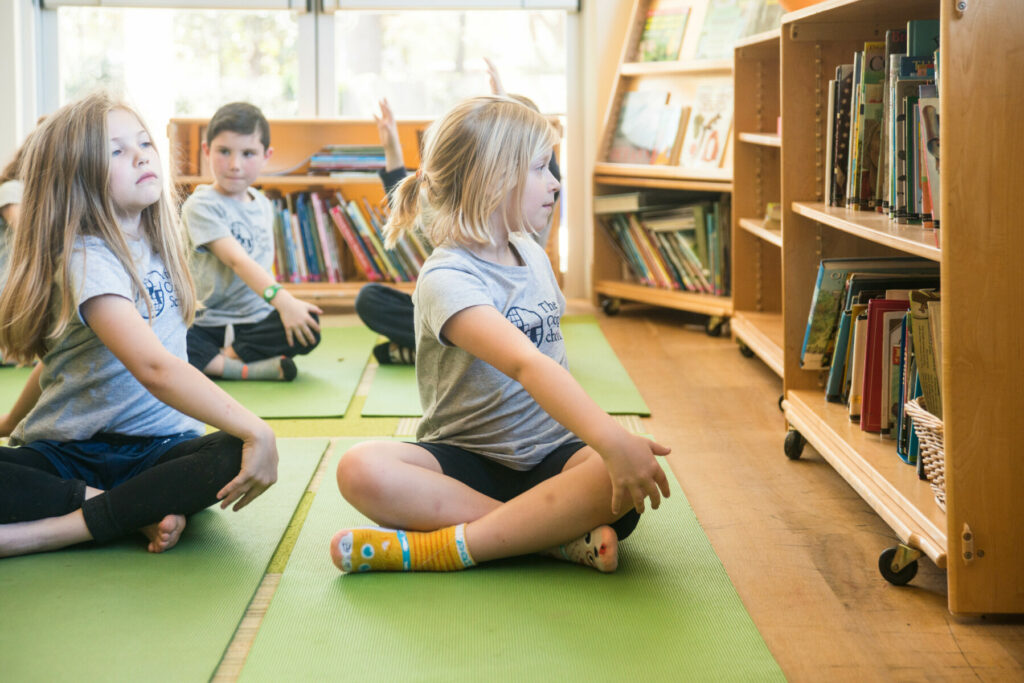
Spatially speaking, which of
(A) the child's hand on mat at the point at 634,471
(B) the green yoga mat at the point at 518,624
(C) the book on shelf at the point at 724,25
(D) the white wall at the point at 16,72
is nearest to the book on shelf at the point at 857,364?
(B) the green yoga mat at the point at 518,624

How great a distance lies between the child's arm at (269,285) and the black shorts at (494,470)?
1103 mm

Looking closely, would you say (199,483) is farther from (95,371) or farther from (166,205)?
(166,205)

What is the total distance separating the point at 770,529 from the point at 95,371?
1055mm

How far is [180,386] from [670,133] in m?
2.43

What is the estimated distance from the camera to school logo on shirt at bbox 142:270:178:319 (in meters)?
1.68

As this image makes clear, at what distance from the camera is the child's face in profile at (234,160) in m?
2.86

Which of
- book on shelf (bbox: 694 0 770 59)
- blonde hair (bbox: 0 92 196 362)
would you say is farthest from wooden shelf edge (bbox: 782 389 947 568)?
book on shelf (bbox: 694 0 770 59)

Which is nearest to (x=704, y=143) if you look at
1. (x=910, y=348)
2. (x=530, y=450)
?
(x=910, y=348)

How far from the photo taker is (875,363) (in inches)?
72.3

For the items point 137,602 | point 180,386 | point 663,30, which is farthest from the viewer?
point 663,30

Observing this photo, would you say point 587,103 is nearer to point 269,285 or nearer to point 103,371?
point 269,285

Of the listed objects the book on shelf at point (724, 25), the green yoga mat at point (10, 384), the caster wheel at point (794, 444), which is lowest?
the caster wheel at point (794, 444)

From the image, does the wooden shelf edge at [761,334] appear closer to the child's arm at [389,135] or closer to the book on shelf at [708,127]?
the book on shelf at [708,127]

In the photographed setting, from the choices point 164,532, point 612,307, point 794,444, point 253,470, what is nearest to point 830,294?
point 794,444
